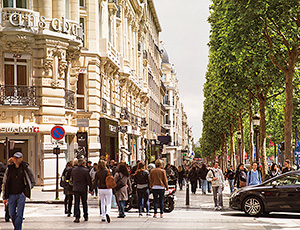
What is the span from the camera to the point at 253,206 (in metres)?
18.3

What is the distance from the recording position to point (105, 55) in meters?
36.0

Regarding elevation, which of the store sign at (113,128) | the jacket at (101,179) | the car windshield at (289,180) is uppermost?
the store sign at (113,128)

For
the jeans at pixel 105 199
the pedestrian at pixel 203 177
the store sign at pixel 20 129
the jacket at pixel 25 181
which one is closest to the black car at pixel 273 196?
the jeans at pixel 105 199

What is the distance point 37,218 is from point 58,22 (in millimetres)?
13510

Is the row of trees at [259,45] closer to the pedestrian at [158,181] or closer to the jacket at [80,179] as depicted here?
the pedestrian at [158,181]

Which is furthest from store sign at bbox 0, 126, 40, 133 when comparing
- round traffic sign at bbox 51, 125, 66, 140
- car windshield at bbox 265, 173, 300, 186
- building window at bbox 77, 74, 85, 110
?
car windshield at bbox 265, 173, 300, 186

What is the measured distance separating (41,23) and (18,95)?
354 centimetres

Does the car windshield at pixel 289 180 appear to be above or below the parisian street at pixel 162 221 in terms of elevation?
above

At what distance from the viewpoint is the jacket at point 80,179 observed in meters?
16.0

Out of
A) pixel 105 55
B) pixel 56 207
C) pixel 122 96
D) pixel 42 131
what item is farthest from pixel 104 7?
pixel 56 207

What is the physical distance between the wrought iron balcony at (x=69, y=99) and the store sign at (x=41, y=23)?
294 cm

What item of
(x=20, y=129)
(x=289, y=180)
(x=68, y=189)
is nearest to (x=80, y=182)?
(x=68, y=189)

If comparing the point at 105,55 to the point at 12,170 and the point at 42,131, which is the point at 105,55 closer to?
the point at 42,131

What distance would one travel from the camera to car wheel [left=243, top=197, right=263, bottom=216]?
1822cm
